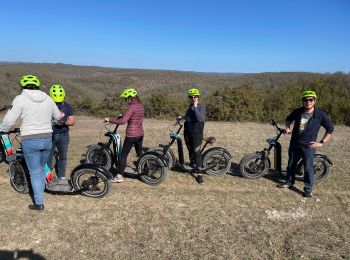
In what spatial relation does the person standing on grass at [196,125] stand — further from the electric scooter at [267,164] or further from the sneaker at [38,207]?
the sneaker at [38,207]

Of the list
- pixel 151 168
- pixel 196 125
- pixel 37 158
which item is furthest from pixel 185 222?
pixel 37 158

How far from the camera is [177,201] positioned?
5.80 m

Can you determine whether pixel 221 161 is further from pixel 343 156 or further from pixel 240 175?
pixel 343 156

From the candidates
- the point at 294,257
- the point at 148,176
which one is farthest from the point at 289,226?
the point at 148,176

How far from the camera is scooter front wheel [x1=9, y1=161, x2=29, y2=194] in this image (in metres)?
5.75

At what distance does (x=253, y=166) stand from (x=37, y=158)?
13.6ft

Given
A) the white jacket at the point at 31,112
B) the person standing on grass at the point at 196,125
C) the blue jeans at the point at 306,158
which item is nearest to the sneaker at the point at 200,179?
the person standing on grass at the point at 196,125

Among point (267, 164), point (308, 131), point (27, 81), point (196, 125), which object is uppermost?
point (27, 81)

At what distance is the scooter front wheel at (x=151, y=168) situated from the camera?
642cm

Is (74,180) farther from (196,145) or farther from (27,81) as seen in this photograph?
(196,145)

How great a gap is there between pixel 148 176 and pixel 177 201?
1.01 m

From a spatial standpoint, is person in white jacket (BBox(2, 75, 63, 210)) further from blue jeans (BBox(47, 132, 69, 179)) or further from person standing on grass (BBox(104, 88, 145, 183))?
person standing on grass (BBox(104, 88, 145, 183))

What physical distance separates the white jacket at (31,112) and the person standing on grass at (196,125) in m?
2.73

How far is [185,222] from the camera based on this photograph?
5059 mm
